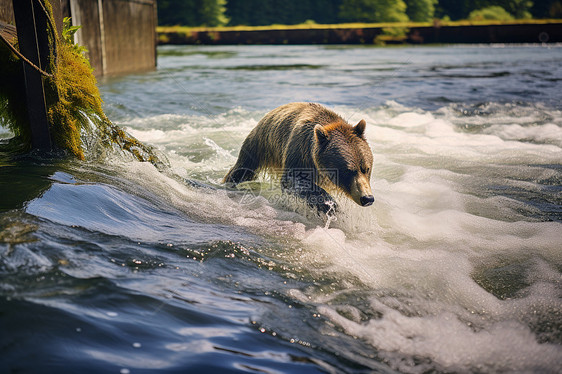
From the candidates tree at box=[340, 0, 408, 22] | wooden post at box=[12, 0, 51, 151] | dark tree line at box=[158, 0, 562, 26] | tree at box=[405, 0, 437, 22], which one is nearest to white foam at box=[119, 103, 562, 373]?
wooden post at box=[12, 0, 51, 151]

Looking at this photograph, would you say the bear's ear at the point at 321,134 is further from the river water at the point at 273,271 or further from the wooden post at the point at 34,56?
the wooden post at the point at 34,56

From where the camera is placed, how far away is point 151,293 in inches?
101

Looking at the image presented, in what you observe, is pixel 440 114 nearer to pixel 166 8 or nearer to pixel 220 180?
pixel 220 180

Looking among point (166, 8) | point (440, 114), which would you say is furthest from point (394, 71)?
point (166, 8)

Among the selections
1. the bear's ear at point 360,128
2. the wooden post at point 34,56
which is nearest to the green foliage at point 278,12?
the bear's ear at point 360,128

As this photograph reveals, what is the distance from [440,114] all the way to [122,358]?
10921mm

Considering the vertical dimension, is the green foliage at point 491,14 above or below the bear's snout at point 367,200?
above

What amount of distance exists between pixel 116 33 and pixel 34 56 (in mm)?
10794

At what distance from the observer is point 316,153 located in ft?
16.6

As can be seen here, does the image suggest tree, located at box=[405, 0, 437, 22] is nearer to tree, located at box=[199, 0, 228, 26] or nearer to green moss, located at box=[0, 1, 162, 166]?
tree, located at box=[199, 0, 228, 26]

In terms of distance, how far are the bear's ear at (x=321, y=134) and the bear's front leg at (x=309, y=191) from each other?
0.49 meters

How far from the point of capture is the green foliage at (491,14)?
6116 centimetres

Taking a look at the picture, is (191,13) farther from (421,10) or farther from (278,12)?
(421,10)

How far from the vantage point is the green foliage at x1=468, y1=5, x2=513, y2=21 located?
2408 inches
